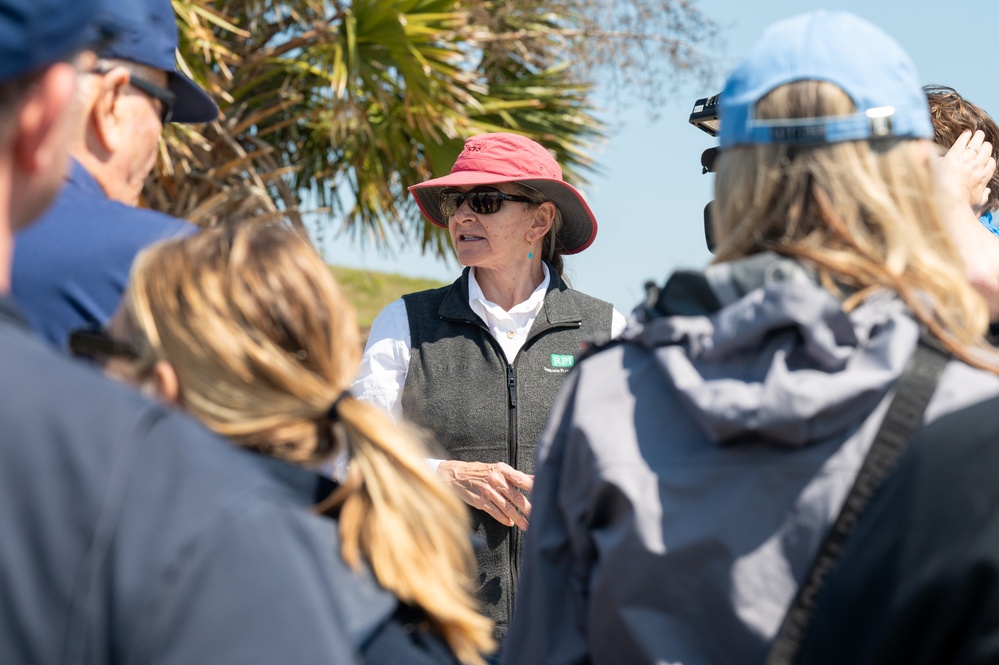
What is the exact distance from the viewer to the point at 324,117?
28.0 ft

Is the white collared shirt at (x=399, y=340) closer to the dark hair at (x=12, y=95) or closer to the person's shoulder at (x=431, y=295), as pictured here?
the person's shoulder at (x=431, y=295)

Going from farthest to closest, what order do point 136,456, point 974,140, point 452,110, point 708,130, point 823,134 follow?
point 452,110 < point 974,140 < point 708,130 < point 823,134 < point 136,456

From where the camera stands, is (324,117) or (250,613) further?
(324,117)

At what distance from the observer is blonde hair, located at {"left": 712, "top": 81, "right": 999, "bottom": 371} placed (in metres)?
1.42

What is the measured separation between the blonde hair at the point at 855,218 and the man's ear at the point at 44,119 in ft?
3.09

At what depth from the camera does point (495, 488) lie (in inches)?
119

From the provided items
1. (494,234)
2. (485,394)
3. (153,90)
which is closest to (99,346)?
(153,90)

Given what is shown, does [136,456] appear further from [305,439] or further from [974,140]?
[974,140]

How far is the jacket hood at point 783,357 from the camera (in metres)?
1.34

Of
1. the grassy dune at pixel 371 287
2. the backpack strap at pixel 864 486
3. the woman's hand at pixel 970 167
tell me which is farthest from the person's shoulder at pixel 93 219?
the grassy dune at pixel 371 287

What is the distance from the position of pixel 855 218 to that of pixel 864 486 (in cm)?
38

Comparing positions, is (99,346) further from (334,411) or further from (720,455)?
(720,455)

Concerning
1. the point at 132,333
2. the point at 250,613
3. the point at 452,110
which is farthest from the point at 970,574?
the point at 452,110

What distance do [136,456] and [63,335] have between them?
2.43 ft
